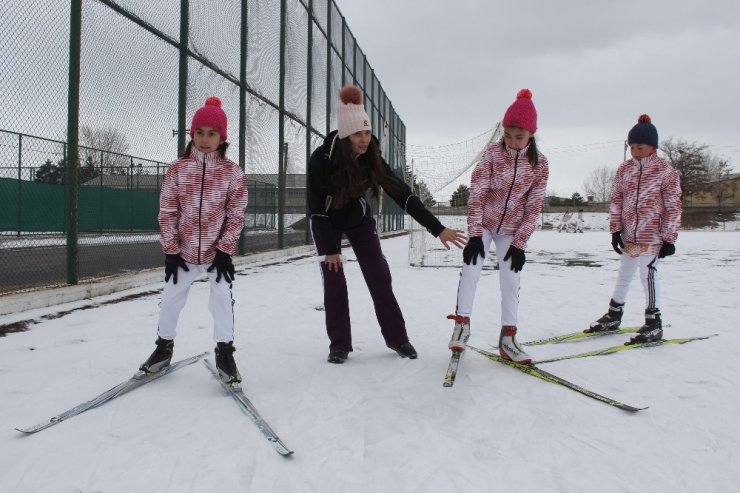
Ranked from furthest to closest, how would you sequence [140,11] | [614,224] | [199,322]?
[140,11] → [199,322] → [614,224]

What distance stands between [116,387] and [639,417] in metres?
2.64

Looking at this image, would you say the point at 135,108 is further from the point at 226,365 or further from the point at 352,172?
the point at 226,365

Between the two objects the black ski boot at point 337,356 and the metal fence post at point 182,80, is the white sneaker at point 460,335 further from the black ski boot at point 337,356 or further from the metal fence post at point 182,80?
the metal fence post at point 182,80

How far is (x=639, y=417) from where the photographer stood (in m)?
2.44

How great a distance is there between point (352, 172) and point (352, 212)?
30 centimetres

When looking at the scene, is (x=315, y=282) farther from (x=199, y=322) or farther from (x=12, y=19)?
(x=12, y=19)

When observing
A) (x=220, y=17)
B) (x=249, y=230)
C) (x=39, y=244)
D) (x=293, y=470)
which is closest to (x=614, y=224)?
(x=293, y=470)

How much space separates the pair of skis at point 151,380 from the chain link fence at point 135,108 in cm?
314

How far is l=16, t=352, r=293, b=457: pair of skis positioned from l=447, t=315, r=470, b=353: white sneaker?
1.31m

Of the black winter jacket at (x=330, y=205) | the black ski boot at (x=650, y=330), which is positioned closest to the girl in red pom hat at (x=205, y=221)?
the black winter jacket at (x=330, y=205)

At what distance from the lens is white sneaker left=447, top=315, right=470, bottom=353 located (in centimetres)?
320

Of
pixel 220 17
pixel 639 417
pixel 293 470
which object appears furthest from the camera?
pixel 220 17

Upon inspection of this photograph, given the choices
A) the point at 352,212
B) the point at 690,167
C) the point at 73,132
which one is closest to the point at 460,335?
the point at 352,212

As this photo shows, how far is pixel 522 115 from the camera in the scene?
3.14m
